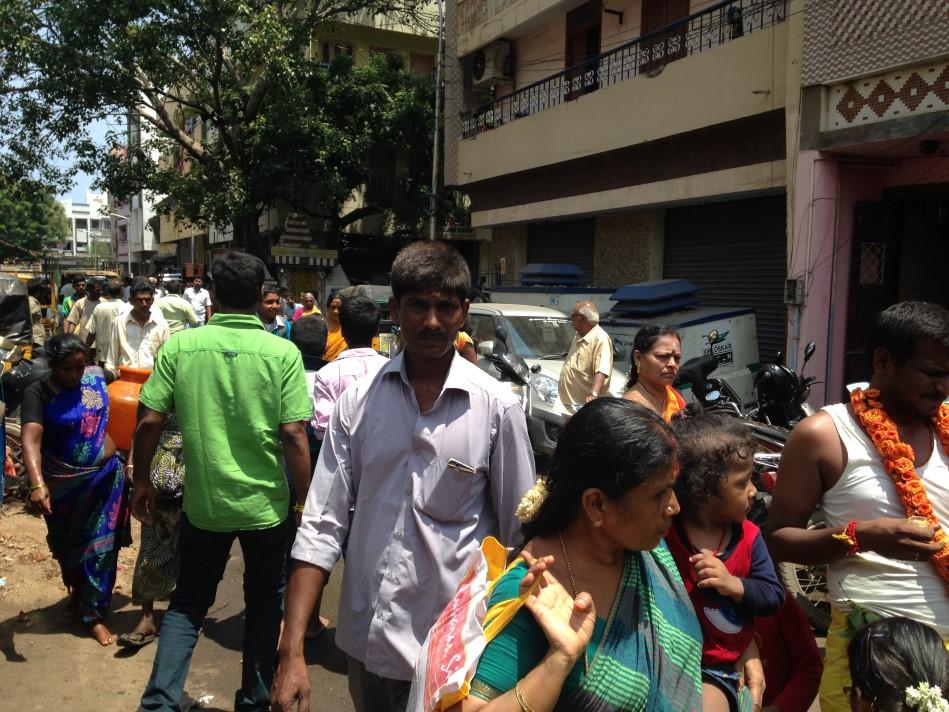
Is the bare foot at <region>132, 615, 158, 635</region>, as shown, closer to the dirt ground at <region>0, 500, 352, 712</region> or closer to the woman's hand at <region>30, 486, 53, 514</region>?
the dirt ground at <region>0, 500, 352, 712</region>

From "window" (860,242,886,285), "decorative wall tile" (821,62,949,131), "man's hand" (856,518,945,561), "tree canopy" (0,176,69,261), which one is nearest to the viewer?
"man's hand" (856,518,945,561)

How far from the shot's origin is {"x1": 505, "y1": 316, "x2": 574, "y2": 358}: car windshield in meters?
8.67

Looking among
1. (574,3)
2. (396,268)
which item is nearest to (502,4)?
(574,3)

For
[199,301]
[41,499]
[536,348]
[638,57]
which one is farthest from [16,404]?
[638,57]

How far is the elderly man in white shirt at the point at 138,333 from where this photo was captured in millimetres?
6508

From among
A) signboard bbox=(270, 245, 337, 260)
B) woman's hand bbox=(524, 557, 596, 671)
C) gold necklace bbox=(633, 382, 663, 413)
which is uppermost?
signboard bbox=(270, 245, 337, 260)

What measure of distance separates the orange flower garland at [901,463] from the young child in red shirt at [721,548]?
0.33 m

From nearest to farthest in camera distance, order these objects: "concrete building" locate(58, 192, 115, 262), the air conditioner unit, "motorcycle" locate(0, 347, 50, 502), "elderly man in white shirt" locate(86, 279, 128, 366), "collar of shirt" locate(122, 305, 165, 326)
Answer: "motorcycle" locate(0, 347, 50, 502), "collar of shirt" locate(122, 305, 165, 326), "elderly man in white shirt" locate(86, 279, 128, 366), the air conditioner unit, "concrete building" locate(58, 192, 115, 262)

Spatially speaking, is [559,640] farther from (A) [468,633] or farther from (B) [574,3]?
(B) [574,3]

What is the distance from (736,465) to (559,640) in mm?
1075

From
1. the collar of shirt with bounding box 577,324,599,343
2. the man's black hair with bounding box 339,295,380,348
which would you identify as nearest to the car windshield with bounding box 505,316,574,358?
the collar of shirt with bounding box 577,324,599,343

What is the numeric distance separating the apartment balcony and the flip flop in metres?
9.11

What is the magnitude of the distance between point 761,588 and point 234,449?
6.59 ft

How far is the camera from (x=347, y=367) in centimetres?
375
